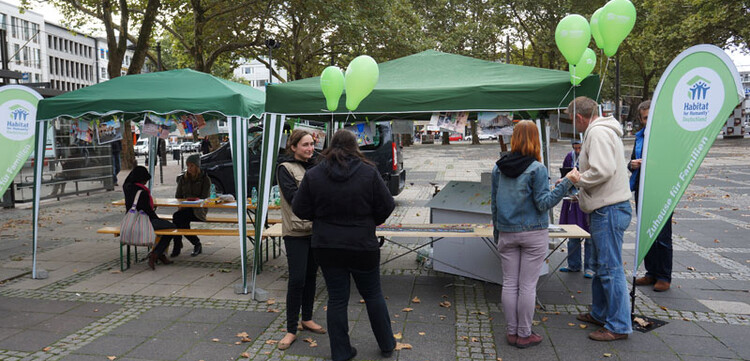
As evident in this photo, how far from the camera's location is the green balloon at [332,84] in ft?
15.7

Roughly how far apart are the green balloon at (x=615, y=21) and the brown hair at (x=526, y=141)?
38.8 inches

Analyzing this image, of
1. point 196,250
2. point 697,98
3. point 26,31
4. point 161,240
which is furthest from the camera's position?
point 26,31

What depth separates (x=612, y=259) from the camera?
12.6 feet

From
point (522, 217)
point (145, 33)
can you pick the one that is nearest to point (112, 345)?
point (522, 217)

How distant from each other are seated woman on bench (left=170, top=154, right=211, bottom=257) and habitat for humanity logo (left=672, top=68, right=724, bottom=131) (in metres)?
5.74

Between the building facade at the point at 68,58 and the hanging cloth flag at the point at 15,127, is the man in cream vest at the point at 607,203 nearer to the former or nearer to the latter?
the hanging cloth flag at the point at 15,127

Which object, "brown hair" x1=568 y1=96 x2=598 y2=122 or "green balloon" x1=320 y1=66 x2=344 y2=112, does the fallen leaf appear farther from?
"green balloon" x1=320 y1=66 x2=344 y2=112

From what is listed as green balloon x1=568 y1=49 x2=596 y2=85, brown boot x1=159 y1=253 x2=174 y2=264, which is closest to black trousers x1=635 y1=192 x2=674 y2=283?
green balloon x1=568 y1=49 x2=596 y2=85

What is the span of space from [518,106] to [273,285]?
3226 mm

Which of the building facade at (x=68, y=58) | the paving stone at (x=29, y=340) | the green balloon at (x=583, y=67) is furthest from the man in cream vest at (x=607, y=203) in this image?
the building facade at (x=68, y=58)

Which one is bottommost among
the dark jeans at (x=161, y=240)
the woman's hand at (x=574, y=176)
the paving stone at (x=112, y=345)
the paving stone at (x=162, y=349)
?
the paving stone at (x=112, y=345)

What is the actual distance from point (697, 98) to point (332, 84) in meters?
2.94

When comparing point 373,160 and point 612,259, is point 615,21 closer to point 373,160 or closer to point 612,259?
point 612,259

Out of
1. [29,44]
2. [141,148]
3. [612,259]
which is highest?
[29,44]
